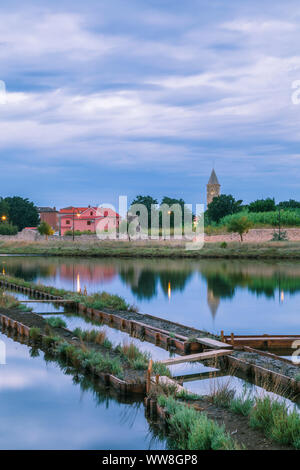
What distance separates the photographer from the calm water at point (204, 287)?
17641mm

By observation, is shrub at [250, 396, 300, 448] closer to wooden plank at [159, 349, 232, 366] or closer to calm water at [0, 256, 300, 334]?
wooden plank at [159, 349, 232, 366]

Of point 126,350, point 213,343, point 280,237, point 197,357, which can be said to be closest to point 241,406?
point 197,357

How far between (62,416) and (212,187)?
115 m

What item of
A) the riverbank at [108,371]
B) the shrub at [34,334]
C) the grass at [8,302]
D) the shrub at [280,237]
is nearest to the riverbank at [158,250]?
the shrub at [280,237]

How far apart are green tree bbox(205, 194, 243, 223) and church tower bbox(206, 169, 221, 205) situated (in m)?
40.9

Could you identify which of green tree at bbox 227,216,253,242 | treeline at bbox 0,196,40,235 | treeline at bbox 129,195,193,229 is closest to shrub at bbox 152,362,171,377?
green tree at bbox 227,216,253,242

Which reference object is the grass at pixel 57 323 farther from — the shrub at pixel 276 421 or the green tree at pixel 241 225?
the green tree at pixel 241 225

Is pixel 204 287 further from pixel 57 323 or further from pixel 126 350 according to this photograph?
pixel 126 350

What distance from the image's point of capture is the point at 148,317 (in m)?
15.7

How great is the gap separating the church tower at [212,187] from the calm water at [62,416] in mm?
112774

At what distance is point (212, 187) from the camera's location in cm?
12175

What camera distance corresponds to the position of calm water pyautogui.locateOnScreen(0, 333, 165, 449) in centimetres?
749

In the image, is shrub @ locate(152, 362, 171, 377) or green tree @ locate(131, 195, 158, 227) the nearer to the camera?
shrub @ locate(152, 362, 171, 377)

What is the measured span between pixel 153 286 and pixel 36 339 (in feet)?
46.7
